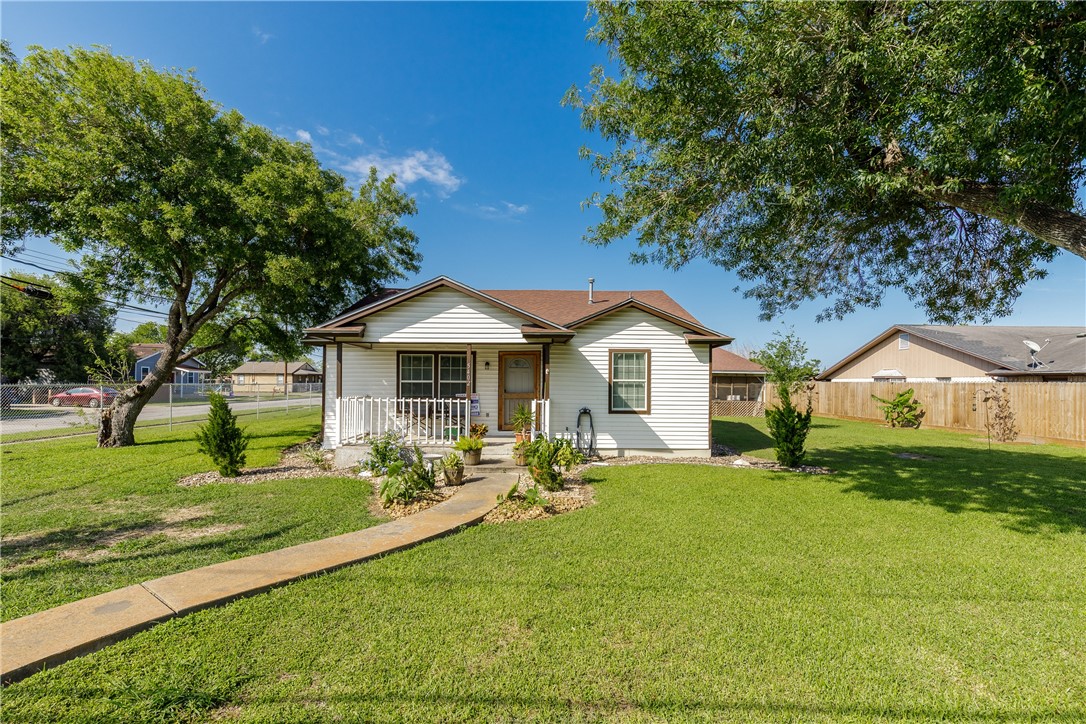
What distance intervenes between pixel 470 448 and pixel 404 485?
7.79ft

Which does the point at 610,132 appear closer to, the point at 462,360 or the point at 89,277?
the point at 462,360

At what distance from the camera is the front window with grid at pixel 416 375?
430 inches

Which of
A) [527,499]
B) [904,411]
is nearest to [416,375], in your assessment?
[527,499]

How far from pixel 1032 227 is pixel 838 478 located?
205 inches

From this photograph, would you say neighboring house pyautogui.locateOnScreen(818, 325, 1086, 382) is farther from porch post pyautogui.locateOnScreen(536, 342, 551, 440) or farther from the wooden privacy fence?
porch post pyautogui.locateOnScreen(536, 342, 551, 440)

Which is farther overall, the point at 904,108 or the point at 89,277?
Answer: the point at 89,277

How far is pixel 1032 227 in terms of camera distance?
454cm

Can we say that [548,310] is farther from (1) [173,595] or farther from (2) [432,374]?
(1) [173,595]

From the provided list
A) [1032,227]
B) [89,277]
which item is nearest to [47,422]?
[89,277]

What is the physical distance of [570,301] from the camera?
1407 cm

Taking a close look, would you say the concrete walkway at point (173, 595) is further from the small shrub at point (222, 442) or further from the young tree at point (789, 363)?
the young tree at point (789, 363)

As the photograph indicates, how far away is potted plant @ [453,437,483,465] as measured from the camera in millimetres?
8391

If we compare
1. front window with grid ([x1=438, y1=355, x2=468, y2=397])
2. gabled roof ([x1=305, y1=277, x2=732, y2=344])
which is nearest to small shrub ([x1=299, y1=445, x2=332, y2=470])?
gabled roof ([x1=305, y1=277, x2=732, y2=344])

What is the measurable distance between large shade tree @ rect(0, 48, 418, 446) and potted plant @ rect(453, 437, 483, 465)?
6657 mm
